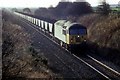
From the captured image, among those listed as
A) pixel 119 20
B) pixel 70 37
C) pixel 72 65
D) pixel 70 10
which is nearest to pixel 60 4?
pixel 70 10

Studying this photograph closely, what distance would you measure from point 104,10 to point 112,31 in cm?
1522

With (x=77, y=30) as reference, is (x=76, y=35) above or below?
below

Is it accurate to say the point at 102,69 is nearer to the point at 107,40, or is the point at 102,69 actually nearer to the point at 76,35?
the point at 76,35

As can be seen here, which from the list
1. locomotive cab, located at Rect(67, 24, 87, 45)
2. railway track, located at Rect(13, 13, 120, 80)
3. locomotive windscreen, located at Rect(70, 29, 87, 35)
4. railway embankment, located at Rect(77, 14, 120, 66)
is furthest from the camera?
locomotive windscreen, located at Rect(70, 29, 87, 35)

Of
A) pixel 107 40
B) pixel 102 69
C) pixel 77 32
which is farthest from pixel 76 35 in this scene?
pixel 102 69

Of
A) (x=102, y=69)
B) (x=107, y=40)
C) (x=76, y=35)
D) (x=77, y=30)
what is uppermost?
(x=77, y=30)

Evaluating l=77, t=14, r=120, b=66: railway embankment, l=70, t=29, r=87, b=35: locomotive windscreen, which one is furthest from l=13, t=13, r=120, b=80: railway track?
l=70, t=29, r=87, b=35: locomotive windscreen

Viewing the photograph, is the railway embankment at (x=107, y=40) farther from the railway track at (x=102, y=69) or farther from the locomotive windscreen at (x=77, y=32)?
the locomotive windscreen at (x=77, y=32)

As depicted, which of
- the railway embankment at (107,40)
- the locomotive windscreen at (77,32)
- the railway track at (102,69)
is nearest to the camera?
the railway track at (102,69)

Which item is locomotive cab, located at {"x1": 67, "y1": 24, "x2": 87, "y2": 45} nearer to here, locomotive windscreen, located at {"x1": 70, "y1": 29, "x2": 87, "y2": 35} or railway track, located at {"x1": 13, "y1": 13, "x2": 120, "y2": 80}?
locomotive windscreen, located at {"x1": 70, "y1": 29, "x2": 87, "y2": 35}

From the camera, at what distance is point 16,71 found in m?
16.1

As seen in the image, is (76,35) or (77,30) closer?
(76,35)

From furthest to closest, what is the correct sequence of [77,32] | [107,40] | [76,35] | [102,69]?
[107,40] < [77,32] < [76,35] < [102,69]

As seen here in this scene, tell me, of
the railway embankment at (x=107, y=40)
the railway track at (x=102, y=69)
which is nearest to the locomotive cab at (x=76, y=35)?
the railway track at (x=102, y=69)
